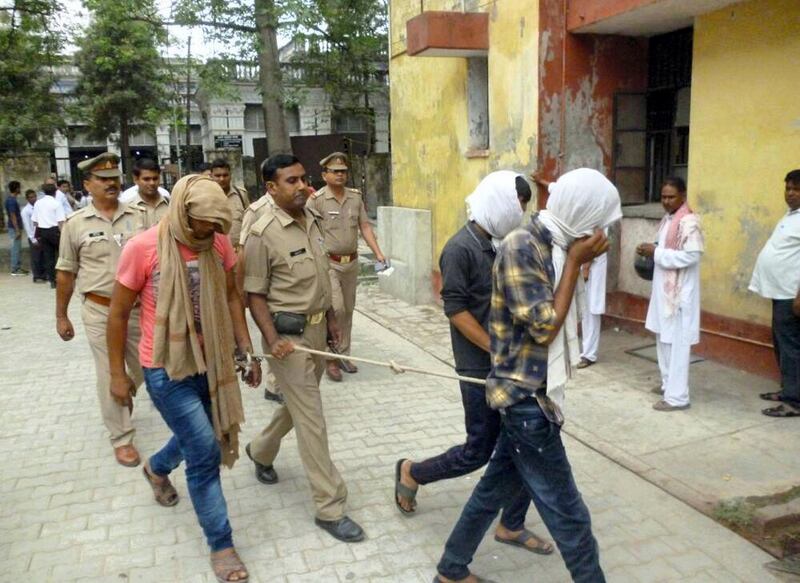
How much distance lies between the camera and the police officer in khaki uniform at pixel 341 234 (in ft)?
21.0

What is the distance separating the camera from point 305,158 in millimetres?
14805

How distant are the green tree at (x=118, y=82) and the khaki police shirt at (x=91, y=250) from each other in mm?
16099

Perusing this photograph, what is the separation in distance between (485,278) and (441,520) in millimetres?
1444

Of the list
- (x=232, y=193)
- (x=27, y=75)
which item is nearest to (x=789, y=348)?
(x=232, y=193)

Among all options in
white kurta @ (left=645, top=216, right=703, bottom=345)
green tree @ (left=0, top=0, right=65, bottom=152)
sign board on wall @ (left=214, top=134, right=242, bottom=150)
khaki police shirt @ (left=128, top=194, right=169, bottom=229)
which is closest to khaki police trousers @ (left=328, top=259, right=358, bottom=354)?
khaki police shirt @ (left=128, top=194, right=169, bottom=229)

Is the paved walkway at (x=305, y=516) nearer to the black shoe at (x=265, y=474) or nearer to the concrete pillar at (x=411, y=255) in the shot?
the black shoe at (x=265, y=474)

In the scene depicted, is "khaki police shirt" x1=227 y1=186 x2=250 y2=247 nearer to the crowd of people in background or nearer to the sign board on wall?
the crowd of people in background

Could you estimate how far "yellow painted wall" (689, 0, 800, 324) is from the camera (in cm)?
551

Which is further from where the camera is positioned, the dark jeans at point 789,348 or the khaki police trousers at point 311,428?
the dark jeans at point 789,348

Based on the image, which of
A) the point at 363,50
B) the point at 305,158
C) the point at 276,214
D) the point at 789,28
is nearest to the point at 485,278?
the point at 276,214

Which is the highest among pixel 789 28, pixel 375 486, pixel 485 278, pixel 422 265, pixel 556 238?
pixel 789 28

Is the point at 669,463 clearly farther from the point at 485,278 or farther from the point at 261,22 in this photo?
the point at 261,22

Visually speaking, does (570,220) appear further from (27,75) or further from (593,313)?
(27,75)

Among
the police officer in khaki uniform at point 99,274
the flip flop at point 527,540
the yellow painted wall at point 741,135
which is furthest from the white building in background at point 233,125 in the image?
the flip flop at point 527,540
